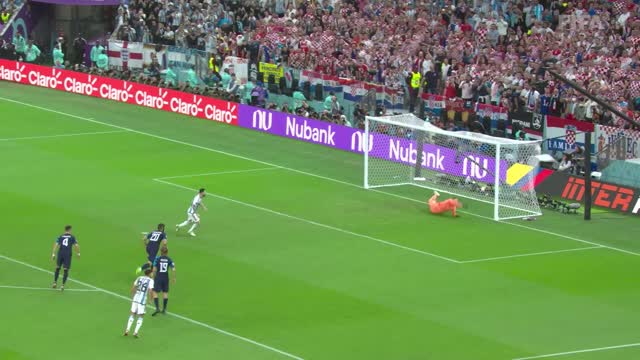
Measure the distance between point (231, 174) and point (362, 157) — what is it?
6121 millimetres

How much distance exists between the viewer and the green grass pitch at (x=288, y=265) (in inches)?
1286

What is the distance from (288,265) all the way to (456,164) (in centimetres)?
1242

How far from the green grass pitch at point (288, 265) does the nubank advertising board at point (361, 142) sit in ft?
3.18

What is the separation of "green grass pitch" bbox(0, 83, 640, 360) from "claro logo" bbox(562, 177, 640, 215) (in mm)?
672

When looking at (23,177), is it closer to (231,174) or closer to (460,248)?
(231,174)

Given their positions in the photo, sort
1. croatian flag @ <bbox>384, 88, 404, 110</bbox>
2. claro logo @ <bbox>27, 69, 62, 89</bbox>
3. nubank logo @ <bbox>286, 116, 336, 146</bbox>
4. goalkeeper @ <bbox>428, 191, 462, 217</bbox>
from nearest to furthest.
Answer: goalkeeper @ <bbox>428, 191, 462, 217</bbox> < croatian flag @ <bbox>384, 88, 404, 110</bbox> < nubank logo @ <bbox>286, 116, 336, 146</bbox> < claro logo @ <bbox>27, 69, 62, 89</bbox>

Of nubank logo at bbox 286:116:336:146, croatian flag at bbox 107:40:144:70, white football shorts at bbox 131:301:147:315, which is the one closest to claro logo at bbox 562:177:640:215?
nubank logo at bbox 286:116:336:146

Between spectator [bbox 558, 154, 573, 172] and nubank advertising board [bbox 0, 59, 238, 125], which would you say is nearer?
spectator [bbox 558, 154, 573, 172]

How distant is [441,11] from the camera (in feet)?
210

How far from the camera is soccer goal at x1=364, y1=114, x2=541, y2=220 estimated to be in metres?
47.8

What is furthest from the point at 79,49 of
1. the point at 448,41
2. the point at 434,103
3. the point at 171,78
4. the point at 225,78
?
the point at 434,103

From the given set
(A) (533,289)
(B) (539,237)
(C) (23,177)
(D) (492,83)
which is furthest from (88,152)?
(A) (533,289)

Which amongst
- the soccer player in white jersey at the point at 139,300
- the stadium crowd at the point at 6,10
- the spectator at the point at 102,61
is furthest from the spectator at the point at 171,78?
the soccer player in white jersey at the point at 139,300

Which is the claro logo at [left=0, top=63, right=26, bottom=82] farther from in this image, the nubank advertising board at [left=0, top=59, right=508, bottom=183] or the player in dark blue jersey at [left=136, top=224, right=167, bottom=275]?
the player in dark blue jersey at [left=136, top=224, right=167, bottom=275]
